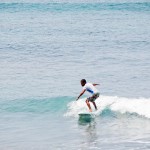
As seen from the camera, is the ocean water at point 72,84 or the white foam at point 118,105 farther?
the white foam at point 118,105

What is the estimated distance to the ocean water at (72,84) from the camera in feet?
65.8

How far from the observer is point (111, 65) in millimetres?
33938

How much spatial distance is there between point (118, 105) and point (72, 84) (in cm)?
516

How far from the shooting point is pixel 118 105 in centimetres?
2512

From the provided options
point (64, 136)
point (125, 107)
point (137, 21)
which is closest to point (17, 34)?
point (137, 21)

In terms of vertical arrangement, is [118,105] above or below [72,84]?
below

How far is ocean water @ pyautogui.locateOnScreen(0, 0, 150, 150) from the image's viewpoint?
20.1 meters

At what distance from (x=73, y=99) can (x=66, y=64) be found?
820 centimetres

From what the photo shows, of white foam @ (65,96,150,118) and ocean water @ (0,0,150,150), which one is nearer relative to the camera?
ocean water @ (0,0,150,150)

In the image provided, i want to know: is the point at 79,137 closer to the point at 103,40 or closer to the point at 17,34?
the point at 103,40

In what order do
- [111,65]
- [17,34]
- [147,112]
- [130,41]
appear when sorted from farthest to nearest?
[17,34] < [130,41] < [111,65] < [147,112]

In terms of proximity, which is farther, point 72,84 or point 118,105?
point 72,84

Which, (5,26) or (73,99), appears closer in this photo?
(73,99)

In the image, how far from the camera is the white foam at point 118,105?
24.2m
